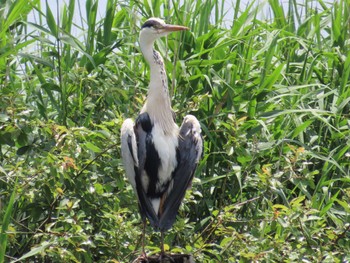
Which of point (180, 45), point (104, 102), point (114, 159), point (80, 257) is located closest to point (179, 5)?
point (180, 45)

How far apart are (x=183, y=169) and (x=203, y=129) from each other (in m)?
0.67

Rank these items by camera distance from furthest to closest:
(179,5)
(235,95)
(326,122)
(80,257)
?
(179,5) < (235,95) < (326,122) < (80,257)

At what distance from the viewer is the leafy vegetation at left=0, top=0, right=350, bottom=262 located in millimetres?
5191

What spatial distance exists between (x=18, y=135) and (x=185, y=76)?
1104 mm

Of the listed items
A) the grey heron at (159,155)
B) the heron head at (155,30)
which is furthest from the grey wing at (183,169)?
the heron head at (155,30)

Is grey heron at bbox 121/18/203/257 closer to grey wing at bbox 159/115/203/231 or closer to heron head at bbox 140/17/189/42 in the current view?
grey wing at bbox 159/115/203/231

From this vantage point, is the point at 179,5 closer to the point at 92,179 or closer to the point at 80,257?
the point at 92,179

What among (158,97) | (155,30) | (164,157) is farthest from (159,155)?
(155,30)

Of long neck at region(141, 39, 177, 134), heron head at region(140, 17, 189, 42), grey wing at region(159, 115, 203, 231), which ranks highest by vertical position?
heron head at region(140, 17, 189, 42)

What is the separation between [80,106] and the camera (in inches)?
227

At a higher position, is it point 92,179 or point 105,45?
point 105,45

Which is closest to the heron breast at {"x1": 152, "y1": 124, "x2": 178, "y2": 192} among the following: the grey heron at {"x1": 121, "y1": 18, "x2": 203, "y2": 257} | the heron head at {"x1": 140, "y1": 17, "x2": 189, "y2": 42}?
the grey heron at {"x1": 121, "y1": 18, "x2": 203, "y2": 257}

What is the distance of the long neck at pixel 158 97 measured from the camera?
17.3 feet

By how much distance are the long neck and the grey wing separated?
0.30ft
